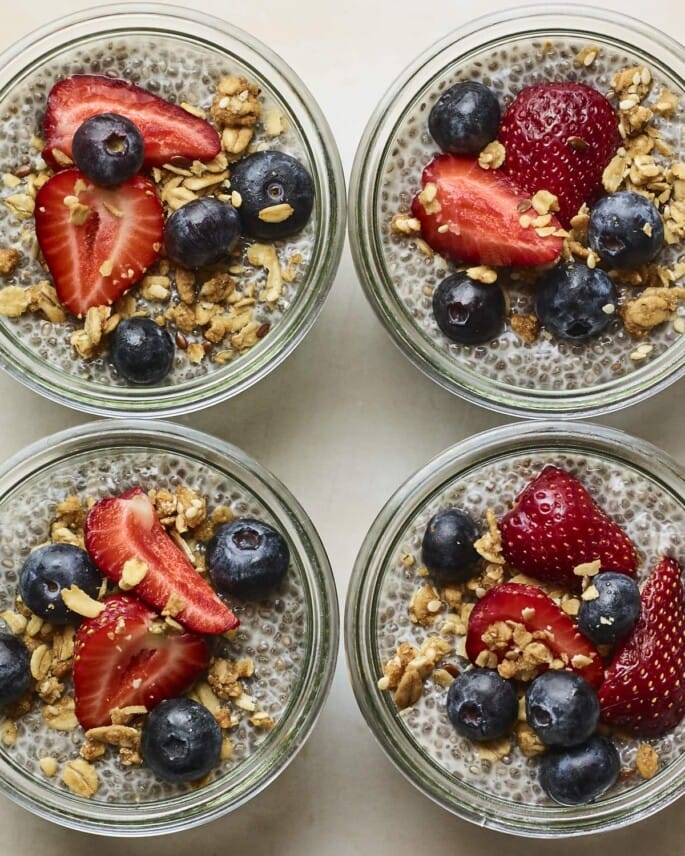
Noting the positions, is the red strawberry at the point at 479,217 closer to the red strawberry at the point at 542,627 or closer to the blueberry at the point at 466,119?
the blueberry at the point at 466,119

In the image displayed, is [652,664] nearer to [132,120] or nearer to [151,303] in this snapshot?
[151,303]

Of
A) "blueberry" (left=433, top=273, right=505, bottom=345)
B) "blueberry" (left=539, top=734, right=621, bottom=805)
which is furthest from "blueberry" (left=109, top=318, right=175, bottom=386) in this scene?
"blueberry" (left=539, top=734, right=621, bottom=805)

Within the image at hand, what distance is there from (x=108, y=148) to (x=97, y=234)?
16 centimetres

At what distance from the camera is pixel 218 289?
1786mm

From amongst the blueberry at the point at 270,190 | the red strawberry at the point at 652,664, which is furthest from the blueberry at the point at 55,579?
the red strawberry at the point at 652,664

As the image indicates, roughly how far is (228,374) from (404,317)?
325 millimetres

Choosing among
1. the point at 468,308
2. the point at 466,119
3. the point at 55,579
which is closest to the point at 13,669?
the point at 55,579

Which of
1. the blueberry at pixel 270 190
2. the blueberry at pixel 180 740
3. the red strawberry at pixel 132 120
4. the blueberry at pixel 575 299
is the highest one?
the red strawberry at pixel 132 120

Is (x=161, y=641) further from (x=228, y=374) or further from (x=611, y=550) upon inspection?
(x=611, y=550)

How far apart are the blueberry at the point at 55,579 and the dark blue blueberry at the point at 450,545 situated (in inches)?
21.9

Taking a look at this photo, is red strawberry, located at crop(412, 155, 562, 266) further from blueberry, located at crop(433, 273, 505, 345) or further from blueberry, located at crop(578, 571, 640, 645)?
blueberry, located at crop(578, 571, 640, 645)

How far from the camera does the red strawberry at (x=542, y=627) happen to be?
172 cm

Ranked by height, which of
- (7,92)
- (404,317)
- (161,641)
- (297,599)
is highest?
(7,92)

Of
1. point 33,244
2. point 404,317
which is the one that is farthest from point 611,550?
point 33,244
